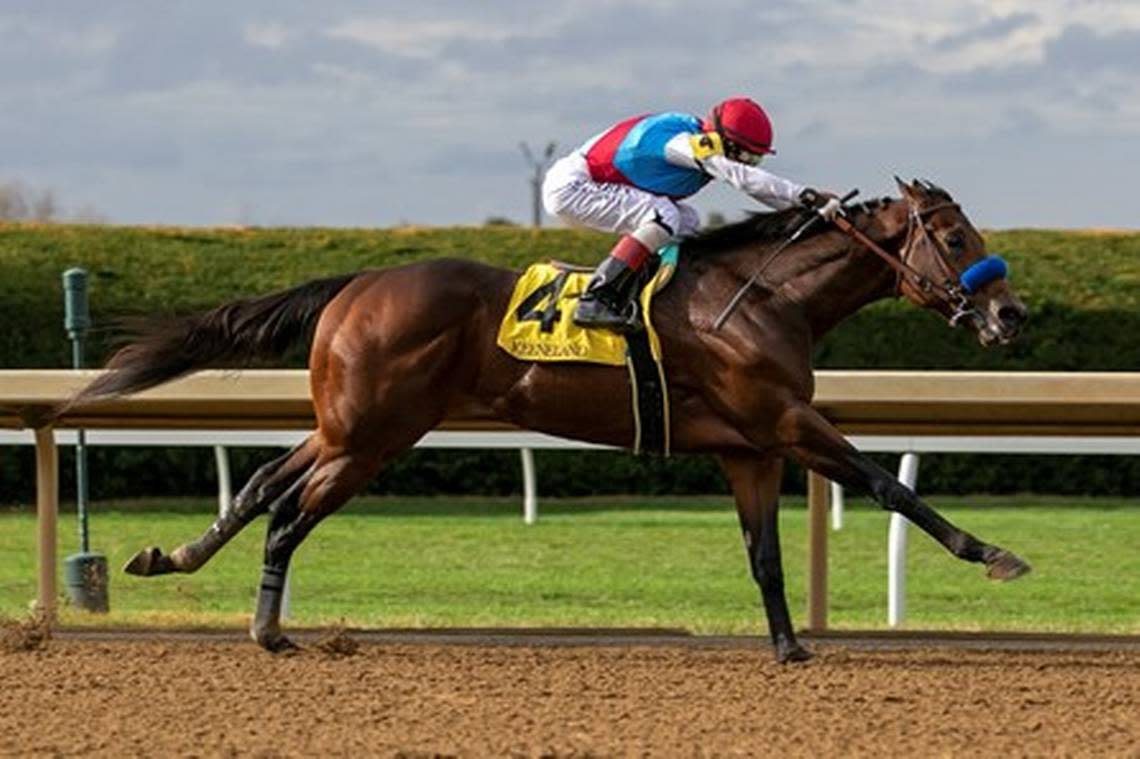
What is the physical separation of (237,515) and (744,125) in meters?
1.98

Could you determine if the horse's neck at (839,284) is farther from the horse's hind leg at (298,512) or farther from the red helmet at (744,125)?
the horse's hind leg at (298,512)

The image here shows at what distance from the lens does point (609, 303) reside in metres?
6.91

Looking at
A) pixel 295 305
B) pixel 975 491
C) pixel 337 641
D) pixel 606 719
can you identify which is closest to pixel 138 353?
pixel 295 305

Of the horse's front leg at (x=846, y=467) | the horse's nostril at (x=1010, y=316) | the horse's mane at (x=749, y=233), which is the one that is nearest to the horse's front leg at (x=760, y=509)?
the horse's front leg at (x=846, y=467)

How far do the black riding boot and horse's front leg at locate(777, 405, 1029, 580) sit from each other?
21.8 inches

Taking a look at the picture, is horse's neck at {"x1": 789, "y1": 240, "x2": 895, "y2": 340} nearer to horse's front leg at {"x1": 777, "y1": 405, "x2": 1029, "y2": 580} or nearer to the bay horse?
the bay horse

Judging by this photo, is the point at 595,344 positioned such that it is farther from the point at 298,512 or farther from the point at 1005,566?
the point at 1005,566

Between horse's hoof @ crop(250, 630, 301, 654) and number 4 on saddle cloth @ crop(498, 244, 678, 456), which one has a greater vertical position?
number 4 on saddle cloth @ crop(498, 244, 678, 456)

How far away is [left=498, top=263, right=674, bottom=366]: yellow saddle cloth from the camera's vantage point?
6938 millimetres

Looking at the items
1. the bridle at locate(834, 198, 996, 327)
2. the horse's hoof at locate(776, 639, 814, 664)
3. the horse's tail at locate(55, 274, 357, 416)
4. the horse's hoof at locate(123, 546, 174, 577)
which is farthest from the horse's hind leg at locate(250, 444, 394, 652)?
the bridle at locate(834, 198, 996, 327)

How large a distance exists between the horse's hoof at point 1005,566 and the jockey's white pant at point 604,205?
1.41 m

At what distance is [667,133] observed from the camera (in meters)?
7.07

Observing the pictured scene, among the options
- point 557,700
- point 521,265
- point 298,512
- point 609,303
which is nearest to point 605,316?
point 609,303

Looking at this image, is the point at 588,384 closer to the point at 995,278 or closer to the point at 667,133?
the point at 667,133
